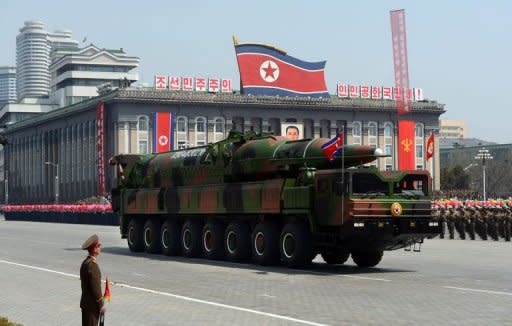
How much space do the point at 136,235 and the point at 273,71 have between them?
226ft

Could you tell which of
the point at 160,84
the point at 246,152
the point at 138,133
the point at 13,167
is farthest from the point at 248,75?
the point at 13,167

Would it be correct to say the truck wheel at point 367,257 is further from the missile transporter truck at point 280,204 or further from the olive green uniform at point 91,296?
the olive green uniform at point 91,296

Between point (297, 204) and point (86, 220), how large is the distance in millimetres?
55103

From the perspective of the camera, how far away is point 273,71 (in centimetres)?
9994

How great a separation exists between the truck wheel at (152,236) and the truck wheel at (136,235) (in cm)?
27

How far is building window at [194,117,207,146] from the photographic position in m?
122

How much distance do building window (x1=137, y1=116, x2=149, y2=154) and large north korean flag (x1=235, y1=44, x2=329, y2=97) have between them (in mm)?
23586

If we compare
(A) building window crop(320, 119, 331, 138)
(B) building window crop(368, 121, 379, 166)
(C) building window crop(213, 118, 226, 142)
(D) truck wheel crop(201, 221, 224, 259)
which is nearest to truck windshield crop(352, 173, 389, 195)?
(D) truck wheel crop(201, 221, 224, 259)

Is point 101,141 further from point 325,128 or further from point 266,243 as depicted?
point 266,243

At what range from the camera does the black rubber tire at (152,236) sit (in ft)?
103

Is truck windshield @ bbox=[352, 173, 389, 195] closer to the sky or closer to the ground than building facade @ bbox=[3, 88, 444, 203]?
closer to the ground

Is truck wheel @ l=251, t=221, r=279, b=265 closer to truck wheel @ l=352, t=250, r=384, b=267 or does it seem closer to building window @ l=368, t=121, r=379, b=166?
truck wheel @ l=352, t=250, r=384, b=267

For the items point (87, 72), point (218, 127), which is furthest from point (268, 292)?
point (87, 72)

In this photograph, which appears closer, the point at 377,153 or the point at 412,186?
the point at 377,153
